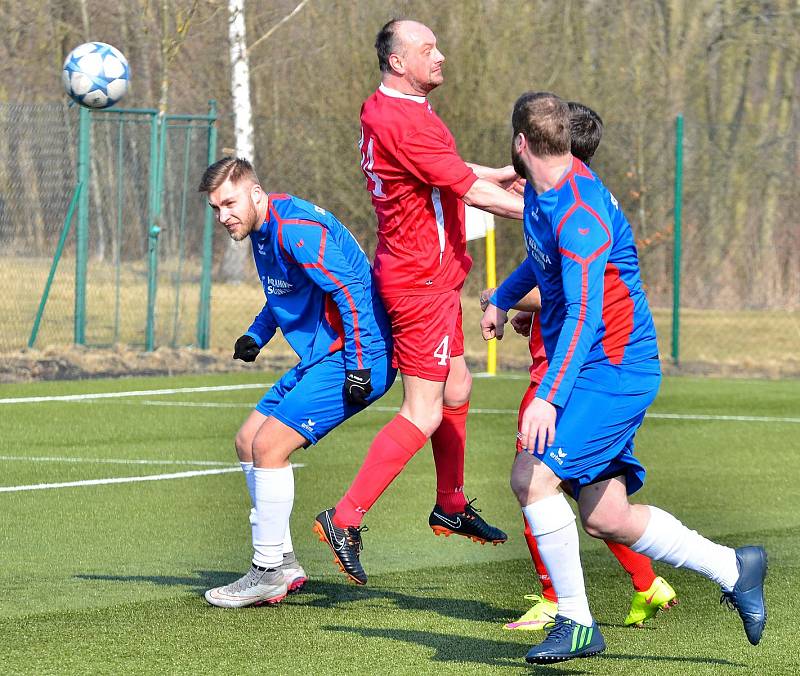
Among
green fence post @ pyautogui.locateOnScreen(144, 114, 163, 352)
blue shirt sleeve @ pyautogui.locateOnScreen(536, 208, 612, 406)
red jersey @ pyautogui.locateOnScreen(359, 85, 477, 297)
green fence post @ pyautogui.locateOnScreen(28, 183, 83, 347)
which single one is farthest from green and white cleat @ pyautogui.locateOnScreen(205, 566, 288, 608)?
green fence post @ pyautogui.locateOnScreen(144, 114, 163, 352)

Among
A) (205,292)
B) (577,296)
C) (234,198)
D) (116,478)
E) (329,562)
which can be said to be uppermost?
(234,198)

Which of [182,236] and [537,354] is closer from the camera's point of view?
[537,354]

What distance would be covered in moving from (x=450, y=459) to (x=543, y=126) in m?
2.03

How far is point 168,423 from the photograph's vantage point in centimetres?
1175

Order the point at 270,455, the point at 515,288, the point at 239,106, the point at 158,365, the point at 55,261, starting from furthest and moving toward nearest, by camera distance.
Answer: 1. the point at 239,106
2. the point at 55,261
3. the point at 158,365
4. the point at 270,455
5. the point at 515,288

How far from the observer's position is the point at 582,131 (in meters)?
5.54

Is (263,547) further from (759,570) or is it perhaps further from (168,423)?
(168,423)

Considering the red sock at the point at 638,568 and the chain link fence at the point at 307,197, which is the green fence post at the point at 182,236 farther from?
the red sock at the point at 638,568

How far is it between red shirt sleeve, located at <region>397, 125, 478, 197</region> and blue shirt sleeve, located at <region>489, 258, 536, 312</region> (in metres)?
0.70

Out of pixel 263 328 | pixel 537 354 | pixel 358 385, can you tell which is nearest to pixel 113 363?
pixel 263 328

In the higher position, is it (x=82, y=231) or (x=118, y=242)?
(x=82, y=231)

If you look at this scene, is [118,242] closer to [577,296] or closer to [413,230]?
[413,230]

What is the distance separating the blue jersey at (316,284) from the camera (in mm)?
5922

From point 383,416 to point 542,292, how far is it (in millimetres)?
7216
